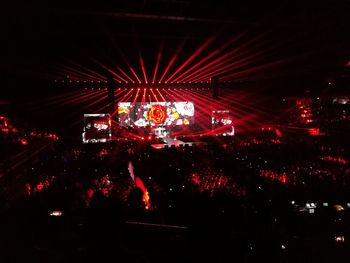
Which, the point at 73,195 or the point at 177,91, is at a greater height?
the point at 177,91

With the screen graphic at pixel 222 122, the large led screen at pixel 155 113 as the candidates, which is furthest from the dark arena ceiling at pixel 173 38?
the screen graphic at pixel 222 122

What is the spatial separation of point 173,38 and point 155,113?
8388 millimetres

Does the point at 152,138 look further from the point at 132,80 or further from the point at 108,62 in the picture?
the point at 108,62

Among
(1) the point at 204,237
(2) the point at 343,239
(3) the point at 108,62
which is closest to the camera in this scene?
(1) the point at 204,237

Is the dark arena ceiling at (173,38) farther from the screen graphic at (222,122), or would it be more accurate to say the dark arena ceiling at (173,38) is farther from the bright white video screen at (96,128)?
the screen graphic at (222,122)

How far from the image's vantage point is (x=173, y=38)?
634 cm

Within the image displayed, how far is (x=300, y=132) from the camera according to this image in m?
13.3

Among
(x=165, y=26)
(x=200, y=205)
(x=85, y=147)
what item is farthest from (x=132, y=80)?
(x=200, y=205)

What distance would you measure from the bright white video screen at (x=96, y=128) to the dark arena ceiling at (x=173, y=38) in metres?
4.29

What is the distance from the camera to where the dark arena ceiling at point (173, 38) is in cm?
491

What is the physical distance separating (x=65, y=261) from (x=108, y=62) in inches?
230

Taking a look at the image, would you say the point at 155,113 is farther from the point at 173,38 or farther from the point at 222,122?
the point at 173,38

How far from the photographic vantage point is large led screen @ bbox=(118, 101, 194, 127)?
1433cm

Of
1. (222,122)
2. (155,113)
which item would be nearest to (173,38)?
(155,113)
